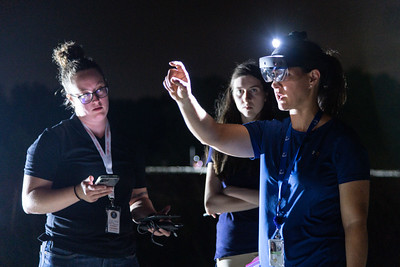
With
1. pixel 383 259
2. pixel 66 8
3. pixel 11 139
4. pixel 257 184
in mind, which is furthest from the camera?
pixel 66 8

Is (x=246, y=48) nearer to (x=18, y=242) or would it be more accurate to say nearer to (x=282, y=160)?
(x=18, y=242)

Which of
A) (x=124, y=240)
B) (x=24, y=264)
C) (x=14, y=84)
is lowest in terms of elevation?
(x=24, y=264)

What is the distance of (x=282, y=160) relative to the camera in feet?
5.50

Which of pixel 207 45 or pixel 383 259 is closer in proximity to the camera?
pixel 383 259

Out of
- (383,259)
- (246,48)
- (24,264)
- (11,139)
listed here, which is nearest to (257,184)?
(383,259)

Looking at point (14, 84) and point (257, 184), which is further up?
point (14, 84)

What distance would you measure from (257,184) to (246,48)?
6530mm

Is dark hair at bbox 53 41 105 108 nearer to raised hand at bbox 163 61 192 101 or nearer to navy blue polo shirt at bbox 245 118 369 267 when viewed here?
raised hand at bbox 163 61 192 101

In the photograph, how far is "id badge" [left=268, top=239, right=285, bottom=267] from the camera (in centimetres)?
159

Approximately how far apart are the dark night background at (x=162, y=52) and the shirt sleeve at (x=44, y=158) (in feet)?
1.57

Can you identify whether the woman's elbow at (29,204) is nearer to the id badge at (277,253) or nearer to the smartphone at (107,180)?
the smartphone at (107,180)

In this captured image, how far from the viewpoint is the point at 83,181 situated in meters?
1.92

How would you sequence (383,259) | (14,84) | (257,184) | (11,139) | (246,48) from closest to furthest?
(257,184), (383,259), (11,139), (14,84), (246,48)

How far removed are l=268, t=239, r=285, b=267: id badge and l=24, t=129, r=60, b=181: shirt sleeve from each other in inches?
37.5
